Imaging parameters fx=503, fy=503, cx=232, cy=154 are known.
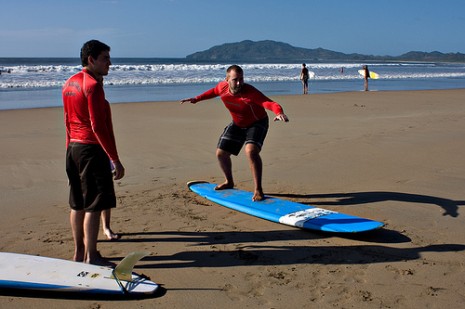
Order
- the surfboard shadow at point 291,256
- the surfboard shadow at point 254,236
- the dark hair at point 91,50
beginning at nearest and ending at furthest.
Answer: the dark hair at point 91,50
the surfboard shadow at point 291,256
the surfboard shadow at point 254,236

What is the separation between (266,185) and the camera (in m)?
6.62

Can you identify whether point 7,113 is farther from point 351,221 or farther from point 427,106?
point 427,106

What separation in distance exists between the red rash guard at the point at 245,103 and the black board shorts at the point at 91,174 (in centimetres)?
217

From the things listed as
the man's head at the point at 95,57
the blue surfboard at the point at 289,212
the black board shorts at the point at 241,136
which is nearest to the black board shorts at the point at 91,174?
the man's head at the point at 95,57

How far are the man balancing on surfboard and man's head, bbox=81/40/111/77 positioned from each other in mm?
1993

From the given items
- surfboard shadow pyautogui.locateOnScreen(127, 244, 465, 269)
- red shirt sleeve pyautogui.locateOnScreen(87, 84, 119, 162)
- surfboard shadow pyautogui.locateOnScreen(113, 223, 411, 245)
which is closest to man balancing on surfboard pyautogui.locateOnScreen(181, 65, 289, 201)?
surfboard shadow pyautogui.locateOnScreen(113, 223, 411, 245)

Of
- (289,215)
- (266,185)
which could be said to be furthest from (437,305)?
(266,185)

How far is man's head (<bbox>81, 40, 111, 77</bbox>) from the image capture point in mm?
3725

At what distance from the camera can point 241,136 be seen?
5.95m

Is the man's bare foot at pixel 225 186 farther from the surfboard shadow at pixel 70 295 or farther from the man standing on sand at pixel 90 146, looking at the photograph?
the surfboard shadow at pixel 70 295

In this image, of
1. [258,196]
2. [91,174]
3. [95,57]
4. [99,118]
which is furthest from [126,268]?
[258,196]

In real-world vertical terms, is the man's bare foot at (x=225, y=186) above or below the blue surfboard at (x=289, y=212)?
above

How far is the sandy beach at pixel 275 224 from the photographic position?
11.7ft

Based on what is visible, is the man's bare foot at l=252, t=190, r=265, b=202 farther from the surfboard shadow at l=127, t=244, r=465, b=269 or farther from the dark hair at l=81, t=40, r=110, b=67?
the dark hair at l=81, t=40, r=110, b=67
